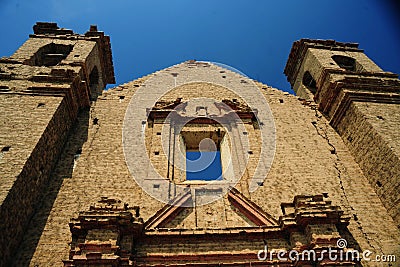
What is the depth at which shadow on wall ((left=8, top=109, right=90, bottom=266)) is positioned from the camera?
881 cm

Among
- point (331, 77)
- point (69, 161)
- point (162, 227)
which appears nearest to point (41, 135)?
point (69, 161)

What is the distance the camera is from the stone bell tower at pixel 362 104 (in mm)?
10578

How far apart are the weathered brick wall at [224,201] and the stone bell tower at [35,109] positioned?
17.6 inches

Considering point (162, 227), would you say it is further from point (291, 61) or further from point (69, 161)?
point (291, 61)

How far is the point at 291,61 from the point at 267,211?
12068 mm

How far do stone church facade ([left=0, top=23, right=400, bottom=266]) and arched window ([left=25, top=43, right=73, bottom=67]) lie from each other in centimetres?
6

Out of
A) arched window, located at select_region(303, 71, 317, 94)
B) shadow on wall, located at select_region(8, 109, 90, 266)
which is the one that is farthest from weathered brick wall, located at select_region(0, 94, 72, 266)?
arched window, located at select_region(303, 71, 317, 94)

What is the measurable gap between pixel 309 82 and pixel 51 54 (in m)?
12.7

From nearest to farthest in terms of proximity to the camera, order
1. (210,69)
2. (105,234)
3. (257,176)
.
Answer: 1. (105,234)
2. (257,176)
3. (210,69)

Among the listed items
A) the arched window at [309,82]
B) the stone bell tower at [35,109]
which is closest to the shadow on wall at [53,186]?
the stone bell tower at [35,109]

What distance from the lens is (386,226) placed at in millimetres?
9805

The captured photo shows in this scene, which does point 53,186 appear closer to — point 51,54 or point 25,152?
point 25,152

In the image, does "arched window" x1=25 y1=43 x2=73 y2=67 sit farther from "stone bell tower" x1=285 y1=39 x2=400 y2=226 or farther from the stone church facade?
"stone bell tower" x1=285 y1=39 x2=400 y2=226

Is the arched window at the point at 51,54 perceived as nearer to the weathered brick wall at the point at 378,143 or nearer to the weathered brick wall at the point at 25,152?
the weathered brick wall at the point at 25,152
